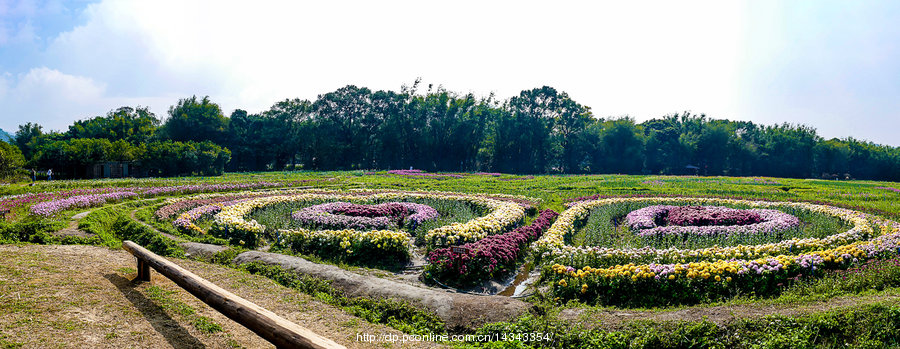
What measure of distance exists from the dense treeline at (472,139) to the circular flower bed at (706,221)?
4677cm

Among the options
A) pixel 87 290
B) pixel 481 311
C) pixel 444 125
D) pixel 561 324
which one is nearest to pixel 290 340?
pixel 481 311

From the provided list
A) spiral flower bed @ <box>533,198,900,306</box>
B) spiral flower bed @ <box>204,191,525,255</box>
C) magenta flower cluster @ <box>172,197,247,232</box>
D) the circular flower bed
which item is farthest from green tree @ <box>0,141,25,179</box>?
the circular flower bed

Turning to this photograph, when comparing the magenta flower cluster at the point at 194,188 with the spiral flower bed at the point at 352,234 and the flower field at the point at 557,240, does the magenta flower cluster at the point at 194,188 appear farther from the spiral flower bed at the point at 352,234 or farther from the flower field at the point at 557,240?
the spiral flower bed at the point at 352,234

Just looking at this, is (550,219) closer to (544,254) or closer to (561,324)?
(544,254)

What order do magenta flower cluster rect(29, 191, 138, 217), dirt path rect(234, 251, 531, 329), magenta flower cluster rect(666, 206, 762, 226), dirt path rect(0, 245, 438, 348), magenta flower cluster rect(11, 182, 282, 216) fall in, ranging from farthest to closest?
magenta flower cluster rect(11, 182, 282, 216) < magenta flower cluster rect(29, 191, 138, 217) < magenta flower cluster rect(666, 206, 762, 226) < dirt path rect(234, 251, 531, 329) < dirt path rect(0, 245, 438, 348)

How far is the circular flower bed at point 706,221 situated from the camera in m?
10.4

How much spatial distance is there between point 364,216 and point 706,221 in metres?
9.07

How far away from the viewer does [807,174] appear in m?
61.7

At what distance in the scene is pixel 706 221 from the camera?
1196 cm

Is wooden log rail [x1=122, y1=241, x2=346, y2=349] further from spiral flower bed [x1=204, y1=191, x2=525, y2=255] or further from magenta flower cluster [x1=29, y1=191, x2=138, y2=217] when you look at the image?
magenta flower cluster [x1=29, y1=191, x2=138, y2=217]

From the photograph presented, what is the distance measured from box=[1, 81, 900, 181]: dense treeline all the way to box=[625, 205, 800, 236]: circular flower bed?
46767mm

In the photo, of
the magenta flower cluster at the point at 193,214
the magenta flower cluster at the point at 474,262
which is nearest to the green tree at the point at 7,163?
the magenta flower cluster at the point at 193,214

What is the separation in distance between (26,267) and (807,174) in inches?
3059

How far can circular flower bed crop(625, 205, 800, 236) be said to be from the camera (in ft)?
34.3
